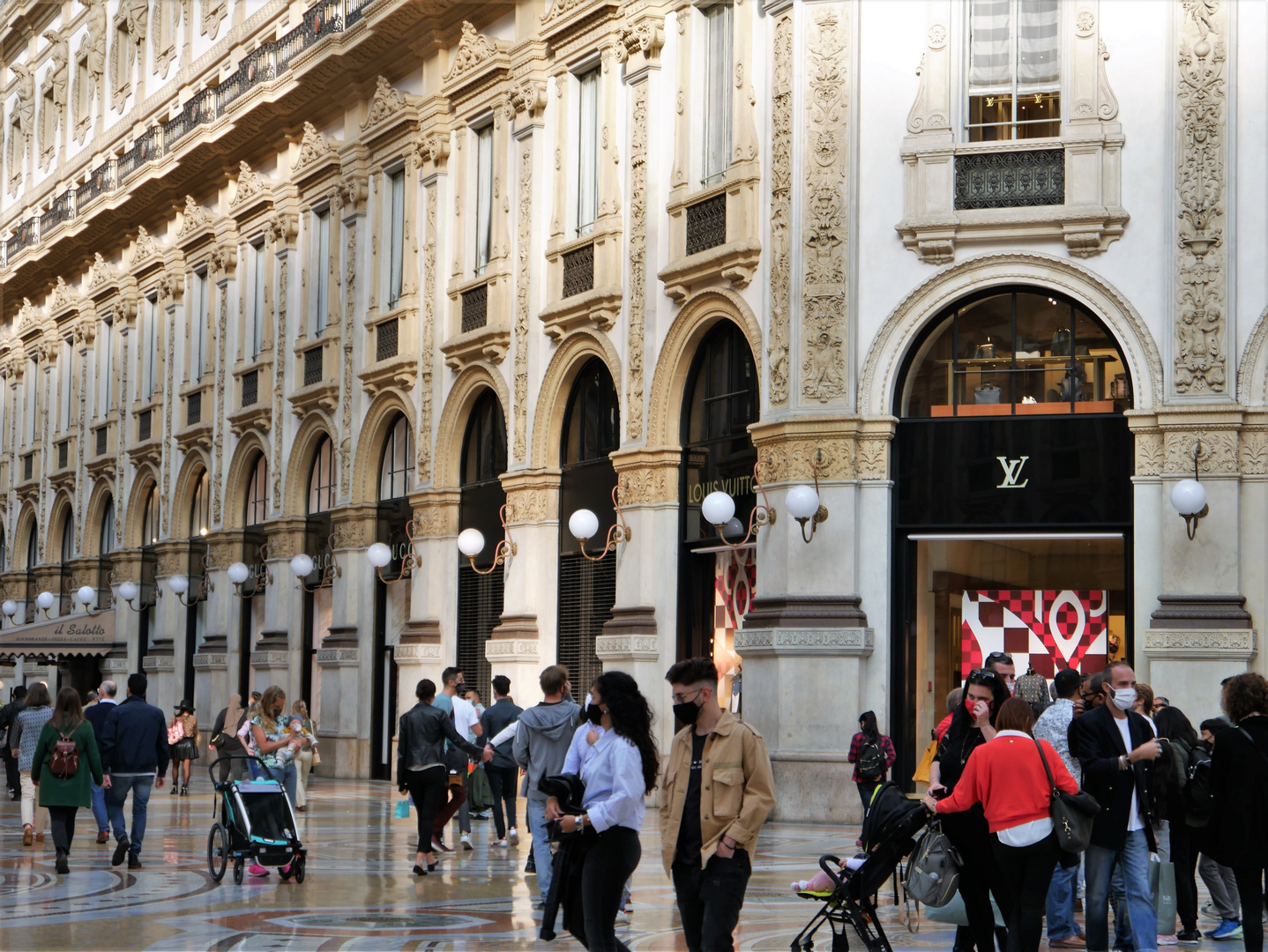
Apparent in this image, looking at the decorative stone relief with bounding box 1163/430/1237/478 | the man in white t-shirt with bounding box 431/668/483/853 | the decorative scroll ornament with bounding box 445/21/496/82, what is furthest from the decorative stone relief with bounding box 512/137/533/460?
the decorative stone relief with bounding box 1163/430/1237/478

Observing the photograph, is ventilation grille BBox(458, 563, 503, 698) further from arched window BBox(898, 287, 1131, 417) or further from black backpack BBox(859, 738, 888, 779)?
black backpack BBox(859, 738, 888, 779)

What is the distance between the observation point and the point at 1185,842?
12.3 metres

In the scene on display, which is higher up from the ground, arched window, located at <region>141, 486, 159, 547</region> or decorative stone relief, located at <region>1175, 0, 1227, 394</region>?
decorative stone relief, located at <region>1175, 0, 1227, 394</region>

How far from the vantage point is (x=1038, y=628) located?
20.0 metres

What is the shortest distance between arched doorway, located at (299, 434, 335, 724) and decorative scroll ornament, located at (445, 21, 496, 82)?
8.31 metres

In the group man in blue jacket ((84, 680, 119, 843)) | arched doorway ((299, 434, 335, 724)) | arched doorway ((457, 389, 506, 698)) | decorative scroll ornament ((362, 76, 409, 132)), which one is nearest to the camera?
man in blue jacket ((84, 680, 119, 843))

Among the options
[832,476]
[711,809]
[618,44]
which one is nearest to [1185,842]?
[711,809]

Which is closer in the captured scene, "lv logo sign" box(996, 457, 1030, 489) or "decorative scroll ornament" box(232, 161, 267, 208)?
"lv logo sign" box(996, 457, 1030, 489)

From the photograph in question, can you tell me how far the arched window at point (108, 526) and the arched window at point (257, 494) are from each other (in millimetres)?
10455

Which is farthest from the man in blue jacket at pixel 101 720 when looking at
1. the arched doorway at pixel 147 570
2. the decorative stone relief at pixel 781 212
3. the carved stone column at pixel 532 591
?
the arched doorway at pixel 147 570

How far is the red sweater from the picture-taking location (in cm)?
952

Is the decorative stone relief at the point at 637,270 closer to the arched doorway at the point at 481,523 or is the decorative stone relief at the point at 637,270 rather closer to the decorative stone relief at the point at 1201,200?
the arched doorway at the point at 481,523

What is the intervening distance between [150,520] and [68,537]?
25.3ft

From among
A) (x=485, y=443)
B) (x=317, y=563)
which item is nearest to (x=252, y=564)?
(x=317, y=563)
